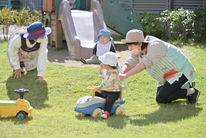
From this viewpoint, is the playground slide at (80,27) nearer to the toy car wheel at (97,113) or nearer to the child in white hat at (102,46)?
the child in white hat at (102,46)

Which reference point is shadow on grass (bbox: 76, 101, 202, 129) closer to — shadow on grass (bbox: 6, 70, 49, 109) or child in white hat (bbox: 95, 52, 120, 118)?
child in white hat (bbox: 95, 52, 120, 118)

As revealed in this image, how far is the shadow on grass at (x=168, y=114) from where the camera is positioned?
4.35 m

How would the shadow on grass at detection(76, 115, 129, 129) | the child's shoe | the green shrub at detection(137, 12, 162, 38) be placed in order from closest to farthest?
the shadow on grass at detection(76, 115, 129, 129) → the child's shoe → the green shrub at detection(137, 12, 162, 38)

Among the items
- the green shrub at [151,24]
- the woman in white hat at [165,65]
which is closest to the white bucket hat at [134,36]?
the woman in white hat at [165,65]

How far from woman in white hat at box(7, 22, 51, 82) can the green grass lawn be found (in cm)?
35

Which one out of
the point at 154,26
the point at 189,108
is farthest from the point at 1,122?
the point at 154,26

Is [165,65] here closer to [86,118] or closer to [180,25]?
[86,118]

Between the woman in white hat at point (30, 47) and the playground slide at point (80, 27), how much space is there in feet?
8.39

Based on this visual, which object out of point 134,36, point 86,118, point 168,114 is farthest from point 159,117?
→ point 134,36

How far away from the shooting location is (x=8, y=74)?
6996 mm

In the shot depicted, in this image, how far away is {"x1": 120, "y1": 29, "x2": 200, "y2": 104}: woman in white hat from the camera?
4.77 metres

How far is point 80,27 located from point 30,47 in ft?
13.2

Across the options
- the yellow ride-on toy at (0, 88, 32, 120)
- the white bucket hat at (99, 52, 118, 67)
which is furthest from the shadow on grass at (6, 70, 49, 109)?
the white bucket hat at (99, 52, 118, 67)

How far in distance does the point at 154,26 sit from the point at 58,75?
6273 mm
